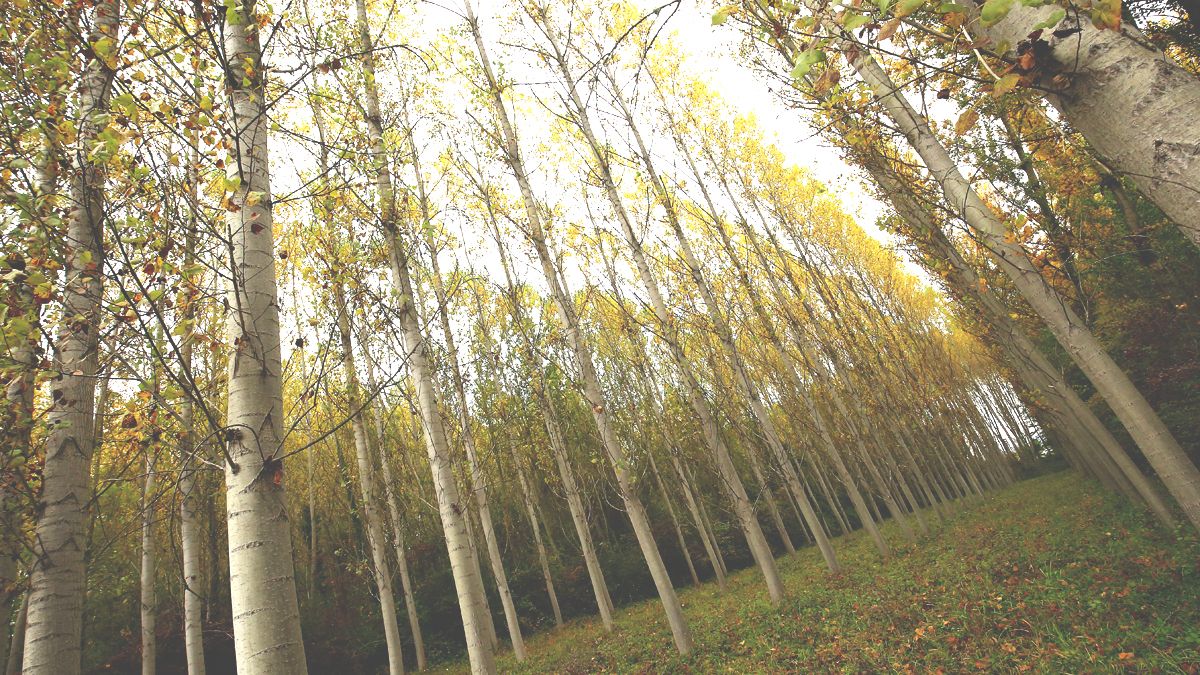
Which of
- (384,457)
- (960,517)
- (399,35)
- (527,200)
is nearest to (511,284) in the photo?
(527,200)

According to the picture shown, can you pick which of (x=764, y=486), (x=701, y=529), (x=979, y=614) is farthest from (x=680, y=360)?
(x=701, y=529)

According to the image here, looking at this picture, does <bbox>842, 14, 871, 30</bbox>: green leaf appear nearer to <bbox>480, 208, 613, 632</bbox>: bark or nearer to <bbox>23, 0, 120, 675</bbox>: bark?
<bbox>23, 0, 120, 675</bbox>: bark

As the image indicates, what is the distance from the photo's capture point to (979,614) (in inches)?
194

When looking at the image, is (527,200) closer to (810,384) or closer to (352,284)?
(352,284)

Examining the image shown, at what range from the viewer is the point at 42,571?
2295 millimetres

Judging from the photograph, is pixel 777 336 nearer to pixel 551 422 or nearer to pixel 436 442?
pixel 551 422

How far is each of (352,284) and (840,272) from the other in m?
14.8

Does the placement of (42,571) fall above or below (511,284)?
below

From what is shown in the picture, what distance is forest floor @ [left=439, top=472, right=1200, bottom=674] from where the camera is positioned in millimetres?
3939

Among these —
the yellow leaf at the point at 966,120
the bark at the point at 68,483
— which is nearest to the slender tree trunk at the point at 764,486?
the yellow leaf at the point at 966,120

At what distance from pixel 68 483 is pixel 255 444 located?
1744mm

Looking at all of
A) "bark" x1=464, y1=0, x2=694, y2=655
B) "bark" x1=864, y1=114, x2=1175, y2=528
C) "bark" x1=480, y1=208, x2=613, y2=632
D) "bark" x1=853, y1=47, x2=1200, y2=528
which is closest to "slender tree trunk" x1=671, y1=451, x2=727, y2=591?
"bark" x1=480, y1=208, x2=613, y2=632

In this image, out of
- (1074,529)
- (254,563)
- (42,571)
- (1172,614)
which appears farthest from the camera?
(1074,529)

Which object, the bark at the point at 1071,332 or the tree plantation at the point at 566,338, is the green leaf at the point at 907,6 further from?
the bark at the point at 1071,332
